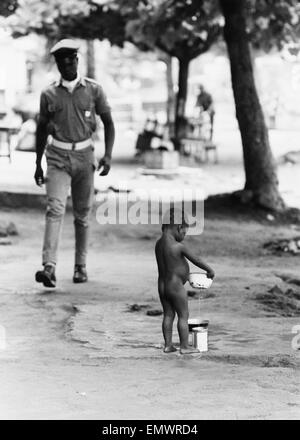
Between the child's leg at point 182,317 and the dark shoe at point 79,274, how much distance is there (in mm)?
3110

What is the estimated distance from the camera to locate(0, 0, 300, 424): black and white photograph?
6.27 metres

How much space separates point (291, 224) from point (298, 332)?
796cm

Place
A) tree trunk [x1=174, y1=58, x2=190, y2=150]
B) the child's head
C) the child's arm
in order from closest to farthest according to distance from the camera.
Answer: the child's arm < the child's head < tree trunk [x1=174, y1=58, x2=190, y2=150]

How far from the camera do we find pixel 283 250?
13.2 metres

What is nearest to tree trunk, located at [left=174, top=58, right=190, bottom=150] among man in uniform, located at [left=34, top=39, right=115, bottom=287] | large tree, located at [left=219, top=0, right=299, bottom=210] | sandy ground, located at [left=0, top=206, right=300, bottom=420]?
large tree, located at [left=219, top=0, right=299, bottom=210]

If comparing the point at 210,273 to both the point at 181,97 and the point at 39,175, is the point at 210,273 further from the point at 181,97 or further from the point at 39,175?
the point at 181,97

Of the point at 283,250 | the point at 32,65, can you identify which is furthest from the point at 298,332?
the point at 32,65

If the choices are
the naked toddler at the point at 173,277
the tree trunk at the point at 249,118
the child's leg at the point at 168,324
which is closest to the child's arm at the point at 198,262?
the naked toddler at the point at 173,277

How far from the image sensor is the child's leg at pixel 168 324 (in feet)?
24.1

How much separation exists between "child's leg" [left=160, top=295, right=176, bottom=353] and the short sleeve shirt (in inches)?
117

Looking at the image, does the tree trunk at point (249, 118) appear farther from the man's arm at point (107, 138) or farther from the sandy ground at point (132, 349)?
the man's arm at point (107, 138)

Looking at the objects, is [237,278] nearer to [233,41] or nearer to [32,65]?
[233,41]

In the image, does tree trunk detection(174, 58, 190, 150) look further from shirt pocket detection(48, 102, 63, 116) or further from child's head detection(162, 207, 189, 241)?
child's head detection(162, 207, 189, 241)
